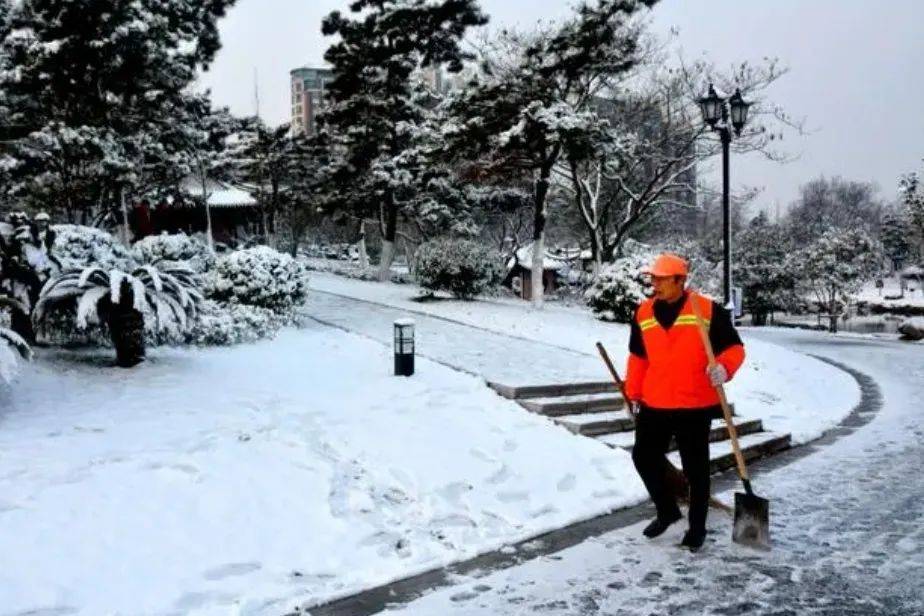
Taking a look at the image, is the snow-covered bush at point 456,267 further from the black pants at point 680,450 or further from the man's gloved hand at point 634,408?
the black pants at point 680,450

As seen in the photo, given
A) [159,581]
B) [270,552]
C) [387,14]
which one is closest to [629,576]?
[270,552]

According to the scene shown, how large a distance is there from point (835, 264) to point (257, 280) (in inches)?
1135

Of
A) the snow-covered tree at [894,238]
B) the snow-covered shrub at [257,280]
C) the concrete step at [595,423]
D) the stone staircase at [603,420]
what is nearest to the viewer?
the stone staircase at [603,420]

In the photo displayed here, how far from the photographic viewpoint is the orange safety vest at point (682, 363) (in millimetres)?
4766

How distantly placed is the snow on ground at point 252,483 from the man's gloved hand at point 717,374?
66.5 inches

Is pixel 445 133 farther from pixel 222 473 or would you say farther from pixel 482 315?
pixel 222 473

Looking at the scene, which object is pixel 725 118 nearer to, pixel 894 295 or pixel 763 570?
pixel 763 570

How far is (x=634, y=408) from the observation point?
5.23m

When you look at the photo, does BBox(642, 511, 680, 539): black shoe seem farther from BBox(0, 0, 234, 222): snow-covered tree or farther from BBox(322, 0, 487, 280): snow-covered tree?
BBox(322, 0, 487, 280): snow-covered tree

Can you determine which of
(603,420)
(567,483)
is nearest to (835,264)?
(603,420)

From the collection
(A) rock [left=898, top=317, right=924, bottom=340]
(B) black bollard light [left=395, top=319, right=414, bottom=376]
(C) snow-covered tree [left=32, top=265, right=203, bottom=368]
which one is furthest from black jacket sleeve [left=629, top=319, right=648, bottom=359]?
(A) rock [left=898, top=317, right=924, bottom=340]

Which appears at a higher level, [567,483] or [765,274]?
[765,274]

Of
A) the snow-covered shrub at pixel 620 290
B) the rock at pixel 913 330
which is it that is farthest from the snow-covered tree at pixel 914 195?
the snow-covered shrub at pixel 620 290

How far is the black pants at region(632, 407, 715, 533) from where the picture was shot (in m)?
4.84
